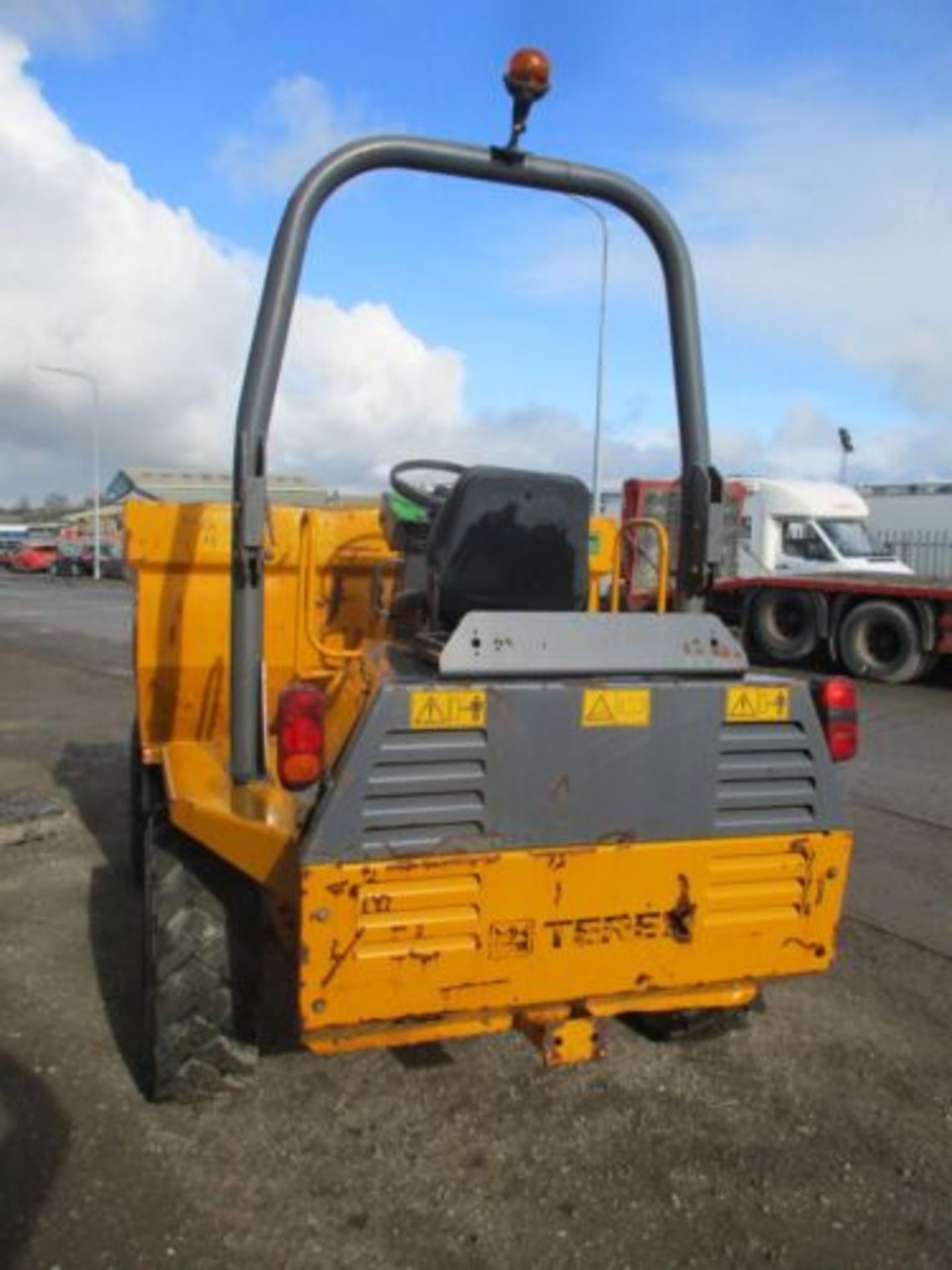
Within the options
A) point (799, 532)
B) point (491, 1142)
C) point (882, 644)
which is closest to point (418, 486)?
point (491, 1142)

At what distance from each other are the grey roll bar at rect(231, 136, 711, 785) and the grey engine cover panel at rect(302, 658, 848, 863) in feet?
1.43

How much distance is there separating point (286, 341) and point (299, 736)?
3.56ft

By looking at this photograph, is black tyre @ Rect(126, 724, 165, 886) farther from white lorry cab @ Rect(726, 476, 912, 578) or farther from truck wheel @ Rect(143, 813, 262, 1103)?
white lorry cab @ Rect(726, 476, 912, 578)

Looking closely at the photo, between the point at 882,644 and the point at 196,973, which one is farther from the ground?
the point at 882,644

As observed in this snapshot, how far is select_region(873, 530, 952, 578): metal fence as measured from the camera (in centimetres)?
2484

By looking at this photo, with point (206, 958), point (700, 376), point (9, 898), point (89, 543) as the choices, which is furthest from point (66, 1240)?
point (89, 543)

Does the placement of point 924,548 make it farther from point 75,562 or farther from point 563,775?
point 75,562

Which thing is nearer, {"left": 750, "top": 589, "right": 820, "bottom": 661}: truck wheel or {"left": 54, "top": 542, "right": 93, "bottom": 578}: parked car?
{"left": 750, "top": 589, "right": 820, "bottom": 661}: truck wheel

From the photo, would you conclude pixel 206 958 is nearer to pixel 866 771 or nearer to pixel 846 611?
pixel 866 771

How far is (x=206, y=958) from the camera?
10.2 feet

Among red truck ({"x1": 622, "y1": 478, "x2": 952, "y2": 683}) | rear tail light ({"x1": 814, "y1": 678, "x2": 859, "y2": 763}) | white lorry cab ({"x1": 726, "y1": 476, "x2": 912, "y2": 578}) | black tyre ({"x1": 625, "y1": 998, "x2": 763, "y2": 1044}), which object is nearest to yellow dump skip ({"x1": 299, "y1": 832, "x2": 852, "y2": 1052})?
rear tail light ({"x1": 814, "y1": 678, "x2": 859, "y2": 763})

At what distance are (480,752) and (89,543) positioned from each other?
4695 centimetres

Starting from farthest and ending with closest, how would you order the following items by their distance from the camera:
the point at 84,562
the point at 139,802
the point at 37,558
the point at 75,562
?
the point at 37,558 → the point at 75,562 → the point at 84,562 → the point at 139,802

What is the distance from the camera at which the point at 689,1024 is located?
11.6 ft
